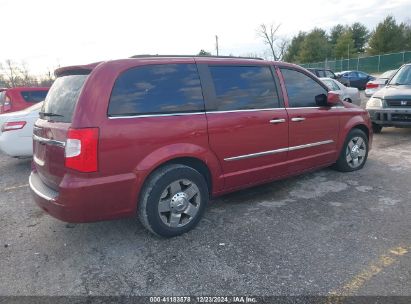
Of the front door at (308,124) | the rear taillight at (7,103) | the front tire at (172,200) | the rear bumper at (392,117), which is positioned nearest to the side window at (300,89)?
the front door at (308,124)

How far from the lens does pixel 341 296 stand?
2.59 m

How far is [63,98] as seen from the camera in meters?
3.46

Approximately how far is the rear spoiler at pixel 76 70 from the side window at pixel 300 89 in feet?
8.11

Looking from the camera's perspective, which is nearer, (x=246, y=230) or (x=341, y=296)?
Result: (x=341, y=296)

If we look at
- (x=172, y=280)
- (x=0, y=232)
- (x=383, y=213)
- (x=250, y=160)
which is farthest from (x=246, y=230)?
(x=0, y=232)

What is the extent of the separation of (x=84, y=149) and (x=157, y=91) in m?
0.92

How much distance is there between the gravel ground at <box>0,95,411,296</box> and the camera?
9.13ft

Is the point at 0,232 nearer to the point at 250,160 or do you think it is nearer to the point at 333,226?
the point at 250,160

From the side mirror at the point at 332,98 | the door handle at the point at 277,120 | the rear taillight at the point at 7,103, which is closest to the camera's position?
the door handle at the point at 277,120

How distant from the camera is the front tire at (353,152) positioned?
17.9ft

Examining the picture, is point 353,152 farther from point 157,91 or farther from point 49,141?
point 49,141

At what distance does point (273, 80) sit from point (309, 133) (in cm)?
95

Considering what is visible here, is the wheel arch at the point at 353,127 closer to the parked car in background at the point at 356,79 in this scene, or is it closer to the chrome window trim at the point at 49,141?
the chrome window trim at the point at 49,141

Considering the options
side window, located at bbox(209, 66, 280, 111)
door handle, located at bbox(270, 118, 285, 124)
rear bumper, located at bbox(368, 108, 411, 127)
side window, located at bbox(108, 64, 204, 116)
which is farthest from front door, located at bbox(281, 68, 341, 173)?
rear bumper, located at bbox(368, 108, 411, 127)
